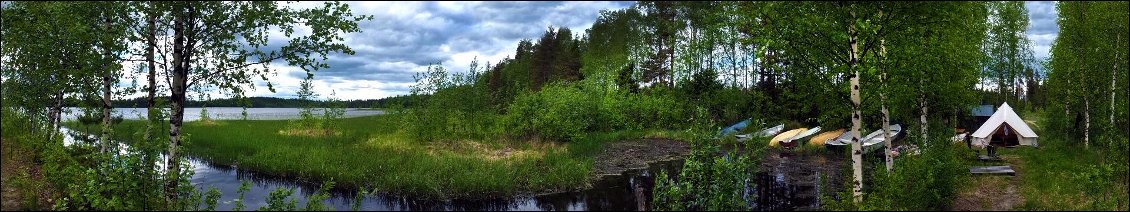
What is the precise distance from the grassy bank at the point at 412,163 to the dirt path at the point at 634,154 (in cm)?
88

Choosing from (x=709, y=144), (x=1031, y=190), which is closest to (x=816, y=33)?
(x=709, y=144)

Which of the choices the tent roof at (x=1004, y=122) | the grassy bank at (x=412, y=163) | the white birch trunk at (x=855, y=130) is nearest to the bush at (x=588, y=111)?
the grassy bank at (x=412, y=163)

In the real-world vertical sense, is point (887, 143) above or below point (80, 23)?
below

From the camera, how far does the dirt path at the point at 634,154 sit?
22000 mm

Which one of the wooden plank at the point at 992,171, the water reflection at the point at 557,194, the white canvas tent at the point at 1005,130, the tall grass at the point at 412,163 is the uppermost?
the white canvas tent at the point at 1005,130

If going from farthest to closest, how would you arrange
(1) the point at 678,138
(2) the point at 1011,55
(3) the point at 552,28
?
(3) the point at 552,28, (2) the point at 1011,55, (1) the point at 678,138

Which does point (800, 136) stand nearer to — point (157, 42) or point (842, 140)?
point (842, 140)

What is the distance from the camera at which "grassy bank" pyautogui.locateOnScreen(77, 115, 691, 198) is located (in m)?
15.7

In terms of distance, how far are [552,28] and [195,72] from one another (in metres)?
53.1

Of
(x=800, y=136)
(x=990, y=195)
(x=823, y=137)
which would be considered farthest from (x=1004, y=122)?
(x=990, y=195)

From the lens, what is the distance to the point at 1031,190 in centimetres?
1423

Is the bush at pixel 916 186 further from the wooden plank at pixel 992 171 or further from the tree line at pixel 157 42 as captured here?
the tree line at pixel 157 42

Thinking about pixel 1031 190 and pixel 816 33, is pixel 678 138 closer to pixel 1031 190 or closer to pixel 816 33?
pixel 1031 190

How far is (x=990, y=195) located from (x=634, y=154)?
14.6m
